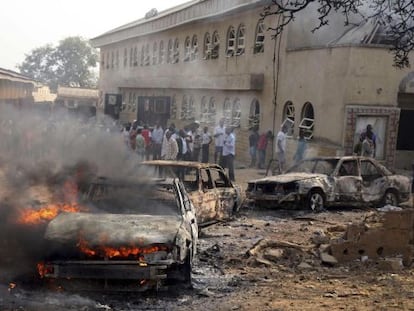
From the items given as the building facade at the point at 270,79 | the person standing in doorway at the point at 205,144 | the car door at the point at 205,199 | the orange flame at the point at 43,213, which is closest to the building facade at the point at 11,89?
the building facade at the point at 270,79

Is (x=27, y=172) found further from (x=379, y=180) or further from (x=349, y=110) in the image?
(x=349, y=110)

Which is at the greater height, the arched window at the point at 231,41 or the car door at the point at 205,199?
the arched window at the point at 231,41

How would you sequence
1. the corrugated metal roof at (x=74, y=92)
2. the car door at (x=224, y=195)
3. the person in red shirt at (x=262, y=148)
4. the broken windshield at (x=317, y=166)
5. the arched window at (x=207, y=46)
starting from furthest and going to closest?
the corrugated metal roof at (x=74, y=92), the arched window at (x=207, y=46), the person in red shirt at (x=262, y=148), the broken windshield at (x=317, y=166), the car door at (x=224, y=195)

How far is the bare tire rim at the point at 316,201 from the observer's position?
13055 mm

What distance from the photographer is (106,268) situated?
6293mm

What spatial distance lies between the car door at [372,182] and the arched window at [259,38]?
11.1 meters

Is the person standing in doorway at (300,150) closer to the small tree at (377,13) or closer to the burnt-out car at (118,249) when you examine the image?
the small tree at (377,13)

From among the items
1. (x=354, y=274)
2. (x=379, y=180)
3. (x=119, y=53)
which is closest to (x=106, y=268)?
(x=354, y=274)

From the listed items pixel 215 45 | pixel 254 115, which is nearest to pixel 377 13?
pixel 254 115

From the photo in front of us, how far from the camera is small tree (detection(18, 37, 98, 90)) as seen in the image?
8488 cm

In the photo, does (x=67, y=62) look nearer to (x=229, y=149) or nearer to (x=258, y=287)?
(x=229, y=149)

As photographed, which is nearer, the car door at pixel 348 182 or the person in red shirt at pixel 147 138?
the car door at pixel 348 182

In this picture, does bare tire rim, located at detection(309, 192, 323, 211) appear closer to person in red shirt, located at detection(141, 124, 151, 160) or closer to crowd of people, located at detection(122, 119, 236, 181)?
crowd of people, located at detection(122, 119, 236, 181)

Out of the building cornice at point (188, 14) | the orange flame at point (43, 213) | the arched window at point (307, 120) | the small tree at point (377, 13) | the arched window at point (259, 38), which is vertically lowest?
the orange flame at point (43, 213)
